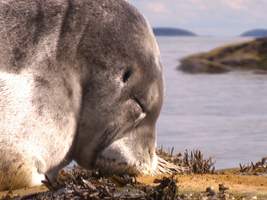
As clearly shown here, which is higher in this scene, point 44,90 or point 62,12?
point 62,12

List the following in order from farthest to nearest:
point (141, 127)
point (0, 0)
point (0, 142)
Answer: point (141, 127) → point (0, 0) → point (0, 142)

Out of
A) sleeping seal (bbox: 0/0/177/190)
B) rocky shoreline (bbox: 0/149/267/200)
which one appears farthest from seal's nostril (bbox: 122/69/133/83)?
rocky shoreline (bbox: 0/149/267/200)

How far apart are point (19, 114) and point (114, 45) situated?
99 centimetres

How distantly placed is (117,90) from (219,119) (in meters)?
9.17

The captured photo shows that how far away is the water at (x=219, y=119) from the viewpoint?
11.7 meters

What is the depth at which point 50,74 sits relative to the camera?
21.2 ft

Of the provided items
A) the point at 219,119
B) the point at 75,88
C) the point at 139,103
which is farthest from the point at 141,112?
the point at 219,119

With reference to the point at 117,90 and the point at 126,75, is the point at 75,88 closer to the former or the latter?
the point at 117,90

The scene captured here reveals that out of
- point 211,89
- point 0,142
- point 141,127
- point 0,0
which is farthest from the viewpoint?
point 211,89

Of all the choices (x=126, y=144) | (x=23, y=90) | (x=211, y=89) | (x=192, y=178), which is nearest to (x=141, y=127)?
(x=126, y=144)

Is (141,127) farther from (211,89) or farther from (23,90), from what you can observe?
(211,89)

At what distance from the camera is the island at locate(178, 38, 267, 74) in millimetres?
33500

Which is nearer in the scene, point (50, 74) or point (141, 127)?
point (50, 74)

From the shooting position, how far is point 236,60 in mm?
34656
